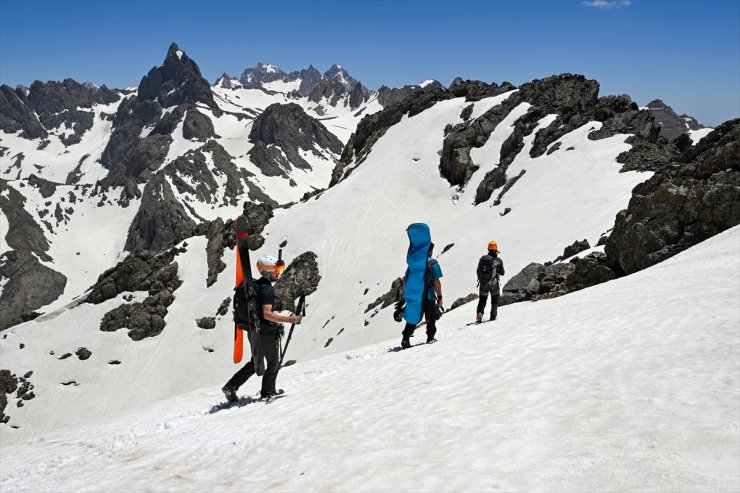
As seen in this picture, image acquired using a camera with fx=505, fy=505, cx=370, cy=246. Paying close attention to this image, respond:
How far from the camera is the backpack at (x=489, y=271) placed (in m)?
17.8

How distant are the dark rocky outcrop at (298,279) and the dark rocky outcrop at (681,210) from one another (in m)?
39.0

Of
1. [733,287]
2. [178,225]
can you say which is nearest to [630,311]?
[733,287]

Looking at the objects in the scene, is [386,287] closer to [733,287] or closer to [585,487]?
[733,287]

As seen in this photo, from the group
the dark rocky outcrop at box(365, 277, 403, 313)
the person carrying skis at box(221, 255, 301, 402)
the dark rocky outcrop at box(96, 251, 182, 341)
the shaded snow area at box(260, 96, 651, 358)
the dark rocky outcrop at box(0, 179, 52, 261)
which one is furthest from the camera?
the dark rocky outcrop at box(0, 179, 52, 261)

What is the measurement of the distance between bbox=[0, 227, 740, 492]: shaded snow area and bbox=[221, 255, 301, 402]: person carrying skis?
658 mm

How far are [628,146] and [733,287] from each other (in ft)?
126

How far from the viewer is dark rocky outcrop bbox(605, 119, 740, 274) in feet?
66.7

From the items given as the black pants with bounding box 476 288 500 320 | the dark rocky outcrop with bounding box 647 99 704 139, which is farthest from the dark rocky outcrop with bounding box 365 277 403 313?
the dark rocky outcrop with bounding box 647 99 704 139

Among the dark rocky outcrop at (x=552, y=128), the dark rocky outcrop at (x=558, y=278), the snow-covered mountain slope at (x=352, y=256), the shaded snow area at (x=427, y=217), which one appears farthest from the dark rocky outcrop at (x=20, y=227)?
the dark rocky outcrop at (x=558, y=278)

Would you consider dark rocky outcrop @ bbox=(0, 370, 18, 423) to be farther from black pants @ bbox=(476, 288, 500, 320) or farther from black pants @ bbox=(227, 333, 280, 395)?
black pants @ bbox=(476, 288, 500, 320)

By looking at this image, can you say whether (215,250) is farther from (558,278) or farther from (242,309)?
(242,309)

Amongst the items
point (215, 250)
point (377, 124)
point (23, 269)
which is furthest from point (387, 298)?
point (23, 269)

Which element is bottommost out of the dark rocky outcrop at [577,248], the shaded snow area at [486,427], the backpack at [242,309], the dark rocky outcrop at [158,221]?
the shaded snow area at [486,427]

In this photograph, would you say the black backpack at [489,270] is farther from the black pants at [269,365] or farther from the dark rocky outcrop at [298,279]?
the dark rocky outcrop at [298,279]
